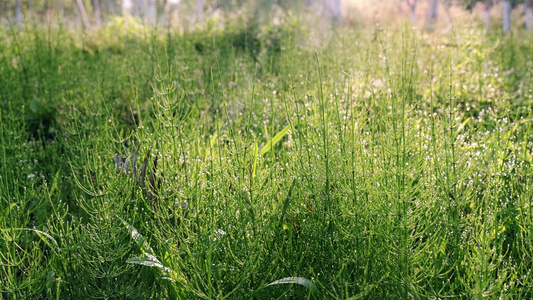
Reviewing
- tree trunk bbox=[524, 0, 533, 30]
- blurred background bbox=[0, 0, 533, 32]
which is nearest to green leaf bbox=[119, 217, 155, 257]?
blurred background bbox=[0, 0, 533, 32]

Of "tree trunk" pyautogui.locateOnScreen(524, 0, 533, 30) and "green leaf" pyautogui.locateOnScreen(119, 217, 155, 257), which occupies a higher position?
"green leaf" pyautogui.locateOnScreen(119, 217, 155, 257)

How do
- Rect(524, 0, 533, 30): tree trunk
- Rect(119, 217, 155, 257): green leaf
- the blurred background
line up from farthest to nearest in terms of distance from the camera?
Rect(524, 0, 533, 30): tree trunk < the blurred background < Rect(119, 217, 155, 257): green leaf

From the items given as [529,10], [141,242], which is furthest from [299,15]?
[529,10]

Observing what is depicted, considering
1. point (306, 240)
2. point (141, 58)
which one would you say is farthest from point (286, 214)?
point (141, 58)

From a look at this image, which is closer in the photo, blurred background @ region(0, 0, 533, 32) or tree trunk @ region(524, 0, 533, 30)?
blurred background @ region(0, 0, 533, 32)

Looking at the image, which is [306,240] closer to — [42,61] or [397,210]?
[397,210]

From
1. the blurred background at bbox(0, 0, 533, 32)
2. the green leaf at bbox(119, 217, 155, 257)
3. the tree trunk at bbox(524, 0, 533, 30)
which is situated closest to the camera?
the green leaf at bbox(119, 217, 155, 257)

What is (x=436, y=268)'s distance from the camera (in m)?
1.75

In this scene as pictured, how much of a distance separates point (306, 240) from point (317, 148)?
1.34 ft

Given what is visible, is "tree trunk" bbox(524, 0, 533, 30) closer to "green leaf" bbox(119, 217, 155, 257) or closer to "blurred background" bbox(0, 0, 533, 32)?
"blurred background" bbox(0, 0, 533, 32)

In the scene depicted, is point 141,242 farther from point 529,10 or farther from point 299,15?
point 529,10

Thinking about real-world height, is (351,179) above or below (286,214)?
above

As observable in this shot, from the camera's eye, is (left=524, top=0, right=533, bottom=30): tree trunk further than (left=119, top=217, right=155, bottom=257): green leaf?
Yes

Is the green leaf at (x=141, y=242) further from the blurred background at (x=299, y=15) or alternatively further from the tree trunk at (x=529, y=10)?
the tree trunk at (x=529, y=10)
